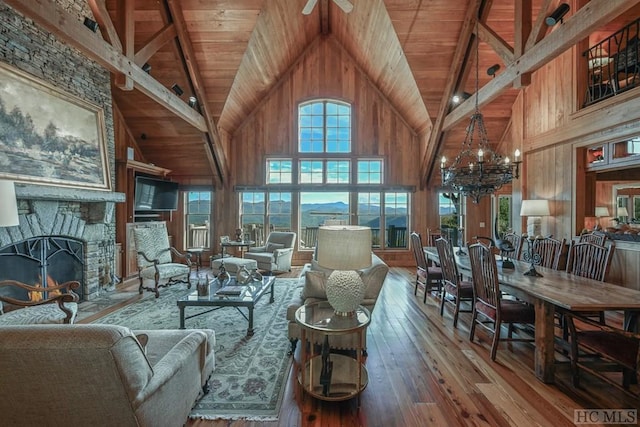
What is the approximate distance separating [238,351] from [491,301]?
8.33 feet

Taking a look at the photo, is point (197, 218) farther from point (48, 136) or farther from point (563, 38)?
point (563, 38)

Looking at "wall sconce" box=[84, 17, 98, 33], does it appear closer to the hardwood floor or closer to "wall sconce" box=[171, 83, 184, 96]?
"wall sconce" box=[171, 83, 184, 96]

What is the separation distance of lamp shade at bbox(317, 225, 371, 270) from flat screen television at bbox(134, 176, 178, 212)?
534 cm

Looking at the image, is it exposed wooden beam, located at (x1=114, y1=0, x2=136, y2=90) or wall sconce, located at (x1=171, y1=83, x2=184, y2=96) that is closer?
exposed wooden beam, located at (x1=114, y1=0, x2=136, y2=90)

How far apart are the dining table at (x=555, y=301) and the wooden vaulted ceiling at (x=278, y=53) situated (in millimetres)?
2422

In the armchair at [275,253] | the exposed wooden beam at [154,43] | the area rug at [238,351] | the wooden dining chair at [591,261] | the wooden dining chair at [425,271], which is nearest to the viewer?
the area rug at [238,351]

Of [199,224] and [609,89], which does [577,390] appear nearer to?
[609,89]

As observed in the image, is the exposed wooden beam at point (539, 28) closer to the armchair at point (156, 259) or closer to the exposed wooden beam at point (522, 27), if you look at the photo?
the exposed wooden beam at point (522, 27)

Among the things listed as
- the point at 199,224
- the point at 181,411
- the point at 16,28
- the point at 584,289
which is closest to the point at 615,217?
the point at 584,289

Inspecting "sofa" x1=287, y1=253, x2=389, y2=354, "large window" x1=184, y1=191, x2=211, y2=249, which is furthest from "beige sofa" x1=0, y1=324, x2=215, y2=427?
"large window" x1=184, y1=191, x2=211, y2=249

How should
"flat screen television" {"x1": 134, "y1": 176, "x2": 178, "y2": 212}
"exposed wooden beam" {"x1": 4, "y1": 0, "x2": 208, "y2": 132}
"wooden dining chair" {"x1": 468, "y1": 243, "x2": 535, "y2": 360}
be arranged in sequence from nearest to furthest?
"exposed wooden beam" {"x1": 4, "y1": 0, "x2": 208, "y2": 132}
"wooden dining chair" {"x1": 468, "y1": 243, "x2": 535, "y2": 360}
"flat screen television" {"x1": 134, "y1": 176, "x2": 178, "y2": 212}

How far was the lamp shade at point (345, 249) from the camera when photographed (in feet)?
6.64

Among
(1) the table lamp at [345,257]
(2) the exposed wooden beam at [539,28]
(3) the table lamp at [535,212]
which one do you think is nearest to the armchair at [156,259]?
(1) the table lamp at [345,257]

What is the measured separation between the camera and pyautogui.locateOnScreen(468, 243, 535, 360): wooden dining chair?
2705 mm
